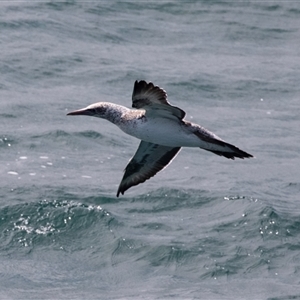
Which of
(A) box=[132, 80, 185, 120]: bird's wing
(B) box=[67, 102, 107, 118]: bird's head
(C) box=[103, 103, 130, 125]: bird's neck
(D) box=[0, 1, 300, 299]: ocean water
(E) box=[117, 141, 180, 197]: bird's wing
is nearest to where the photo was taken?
(A) box=[132, 80, 185, 120]: bird's wing

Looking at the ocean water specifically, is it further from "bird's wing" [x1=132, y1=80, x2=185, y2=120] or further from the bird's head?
"bird's wing" [x1=132, y1=80, x2=185, y2=120]

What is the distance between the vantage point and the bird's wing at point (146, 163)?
1336 centimetres

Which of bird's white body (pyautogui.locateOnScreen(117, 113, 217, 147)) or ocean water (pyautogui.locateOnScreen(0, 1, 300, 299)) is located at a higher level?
bird's white body (pyautogui.locateOnScreen(117, 113, 217, 147))

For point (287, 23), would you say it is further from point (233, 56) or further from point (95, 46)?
point (95, 46)

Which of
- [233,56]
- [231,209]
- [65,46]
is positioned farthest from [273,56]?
[231,209]

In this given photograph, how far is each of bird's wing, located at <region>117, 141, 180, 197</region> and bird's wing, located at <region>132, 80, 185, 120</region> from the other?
1791 mm

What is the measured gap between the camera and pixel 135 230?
15.1 meters

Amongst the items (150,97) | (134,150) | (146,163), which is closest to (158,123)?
(150,97)

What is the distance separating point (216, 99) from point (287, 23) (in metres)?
5.53

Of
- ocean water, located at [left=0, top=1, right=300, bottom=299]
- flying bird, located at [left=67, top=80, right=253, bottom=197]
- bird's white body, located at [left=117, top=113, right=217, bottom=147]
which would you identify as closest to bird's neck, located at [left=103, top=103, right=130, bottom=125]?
flying bird, located at [left=67, top=80, right=253, bottom=197]

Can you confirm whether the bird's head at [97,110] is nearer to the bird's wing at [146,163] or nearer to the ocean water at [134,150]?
the bird's wing at [146,163]

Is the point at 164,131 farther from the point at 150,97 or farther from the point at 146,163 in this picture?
the point at 146,163

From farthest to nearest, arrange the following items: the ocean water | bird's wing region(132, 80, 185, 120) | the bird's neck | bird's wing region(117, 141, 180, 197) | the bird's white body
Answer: the ocean water
bird's wing region(117, 141, 180, 197)
the bird's neck
the bird's white body
bird's wing region(132, 80, 185, 120)

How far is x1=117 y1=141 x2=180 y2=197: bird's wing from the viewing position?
526 inches
